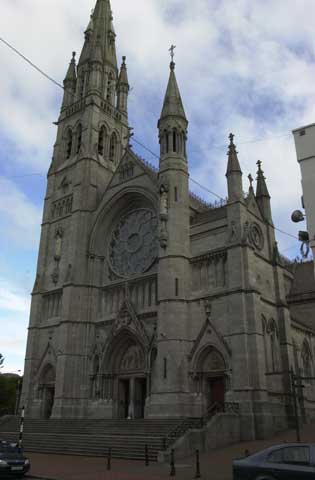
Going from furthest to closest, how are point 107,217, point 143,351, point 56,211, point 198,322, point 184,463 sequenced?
1. point 56,211
2. point 107,217
3. point 143,351
4. point 198,322
5. point 184,463

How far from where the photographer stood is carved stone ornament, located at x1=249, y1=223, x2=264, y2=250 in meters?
29.5

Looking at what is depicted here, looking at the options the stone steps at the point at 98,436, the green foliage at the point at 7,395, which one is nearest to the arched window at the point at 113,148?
the stone steps at the point at 98,436

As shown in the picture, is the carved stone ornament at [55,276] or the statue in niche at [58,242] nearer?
the carved stone ornament at [55,276]

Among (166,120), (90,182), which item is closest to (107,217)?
(90,182)

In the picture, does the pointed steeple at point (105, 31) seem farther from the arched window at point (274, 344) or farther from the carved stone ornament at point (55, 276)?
the arched window at point (274, 344)

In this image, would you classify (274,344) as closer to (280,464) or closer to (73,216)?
(280,464)

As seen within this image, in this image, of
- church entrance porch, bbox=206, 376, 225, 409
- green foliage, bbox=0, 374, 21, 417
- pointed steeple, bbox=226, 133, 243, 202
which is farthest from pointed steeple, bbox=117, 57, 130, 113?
green foliage, bbox=0, 374, 21, 417

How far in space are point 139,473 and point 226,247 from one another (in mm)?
15513

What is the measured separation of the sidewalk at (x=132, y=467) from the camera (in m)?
15.2

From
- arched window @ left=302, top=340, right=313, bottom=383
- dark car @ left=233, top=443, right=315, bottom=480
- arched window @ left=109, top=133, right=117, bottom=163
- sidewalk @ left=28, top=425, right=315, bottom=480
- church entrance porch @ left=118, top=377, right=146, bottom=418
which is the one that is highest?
arched window @ left=109, top=133, right=117, bottom=163

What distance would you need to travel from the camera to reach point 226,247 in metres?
28.5

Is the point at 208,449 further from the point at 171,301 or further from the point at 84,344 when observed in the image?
the point at 84,344

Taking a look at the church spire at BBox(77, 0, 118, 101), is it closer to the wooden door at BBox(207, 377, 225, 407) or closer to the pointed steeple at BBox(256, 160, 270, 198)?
the pointed steeple at BBox(256, 160, 270, 198)

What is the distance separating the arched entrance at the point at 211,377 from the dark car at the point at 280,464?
16505 mm
